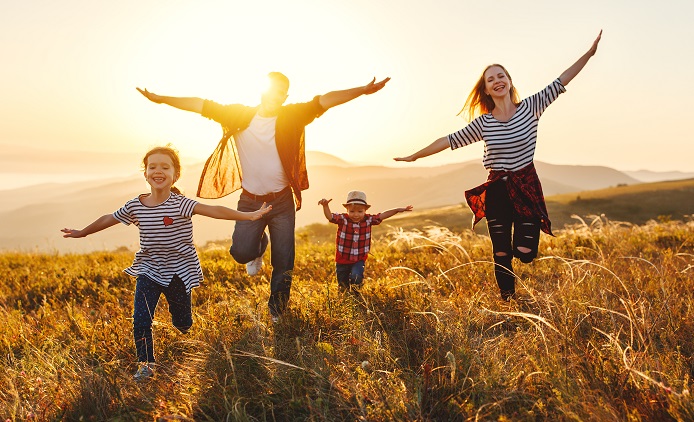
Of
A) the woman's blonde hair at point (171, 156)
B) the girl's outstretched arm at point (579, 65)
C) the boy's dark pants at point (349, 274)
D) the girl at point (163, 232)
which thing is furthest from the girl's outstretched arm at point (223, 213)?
the girl's outstretched arm at point (579, 65)

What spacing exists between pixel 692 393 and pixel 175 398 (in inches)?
118

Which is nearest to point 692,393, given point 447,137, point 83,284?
point 447,137

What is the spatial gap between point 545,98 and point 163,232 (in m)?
4.13

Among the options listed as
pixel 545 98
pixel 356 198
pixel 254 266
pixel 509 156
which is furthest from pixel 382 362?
pixel 254 266

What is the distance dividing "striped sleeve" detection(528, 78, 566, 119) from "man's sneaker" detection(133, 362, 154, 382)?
4453 millimetres

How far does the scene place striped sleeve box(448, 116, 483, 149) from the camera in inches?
205

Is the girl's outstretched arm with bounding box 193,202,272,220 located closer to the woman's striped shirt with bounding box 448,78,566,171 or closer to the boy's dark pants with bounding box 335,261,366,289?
the boy's dark pants with bounding box 335,261,366,289

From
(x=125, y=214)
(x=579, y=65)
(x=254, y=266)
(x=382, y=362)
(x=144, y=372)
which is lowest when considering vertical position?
(x=144, y=372)

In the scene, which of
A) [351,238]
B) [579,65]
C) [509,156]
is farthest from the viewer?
[351,238]

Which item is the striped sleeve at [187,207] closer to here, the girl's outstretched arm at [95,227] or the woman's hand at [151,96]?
the girl's outstretched arm at [95,227]

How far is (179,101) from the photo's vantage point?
5.59 m

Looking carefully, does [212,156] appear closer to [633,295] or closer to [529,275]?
[529,275]

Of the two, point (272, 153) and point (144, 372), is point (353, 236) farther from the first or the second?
point (144, 372)

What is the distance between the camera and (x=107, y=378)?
3.34m
